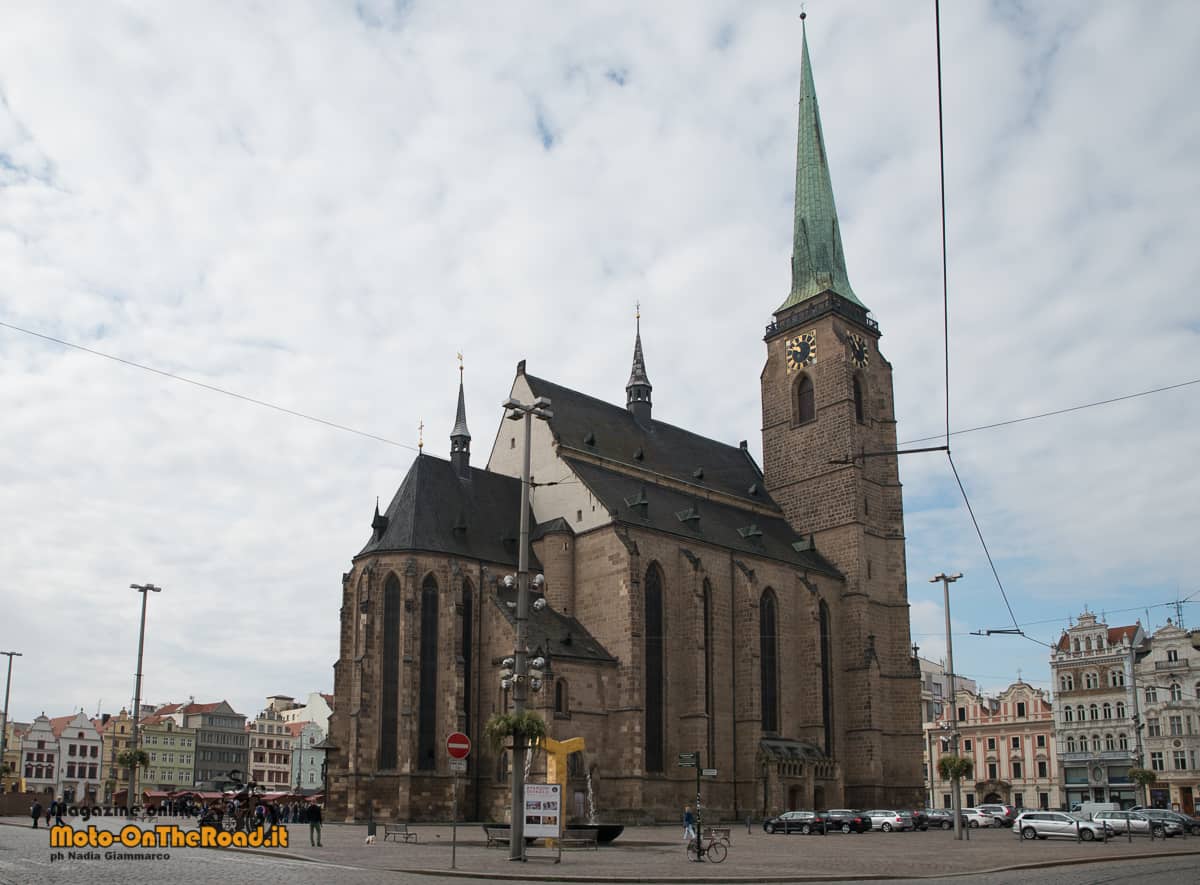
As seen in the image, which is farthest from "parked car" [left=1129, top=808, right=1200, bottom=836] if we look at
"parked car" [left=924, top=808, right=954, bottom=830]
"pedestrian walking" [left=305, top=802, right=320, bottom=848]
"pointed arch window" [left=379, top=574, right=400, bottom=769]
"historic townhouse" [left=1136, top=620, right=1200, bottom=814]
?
"pedestrian walking" [left=305, top=802, right=320, bottom=848]

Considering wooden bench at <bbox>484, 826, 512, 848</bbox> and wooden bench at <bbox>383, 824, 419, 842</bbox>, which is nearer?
wooden bench at <bbox>484, 826, 512, 848</bbox>

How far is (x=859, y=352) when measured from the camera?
6831 centimetres

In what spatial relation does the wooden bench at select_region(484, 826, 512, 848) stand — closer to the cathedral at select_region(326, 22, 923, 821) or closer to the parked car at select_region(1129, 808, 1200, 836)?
the cathedral at select_region(326, 22, 923, 821)

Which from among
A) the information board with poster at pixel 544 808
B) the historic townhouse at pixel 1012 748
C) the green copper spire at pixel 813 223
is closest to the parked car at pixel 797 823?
the information board with poster at pixel 544 808

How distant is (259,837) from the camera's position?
104 feet

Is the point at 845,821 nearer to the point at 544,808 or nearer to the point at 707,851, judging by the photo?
the point at 707,851

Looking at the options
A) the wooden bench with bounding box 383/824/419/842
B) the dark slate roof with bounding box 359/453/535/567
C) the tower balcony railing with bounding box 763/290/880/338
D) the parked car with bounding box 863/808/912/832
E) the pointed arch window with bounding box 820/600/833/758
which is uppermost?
the tower balcony railing with bounding box 763/290/880/338

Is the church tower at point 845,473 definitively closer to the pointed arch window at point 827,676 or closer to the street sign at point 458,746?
the pointed arch window at point 827,676

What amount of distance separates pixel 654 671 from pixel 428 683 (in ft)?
34.8

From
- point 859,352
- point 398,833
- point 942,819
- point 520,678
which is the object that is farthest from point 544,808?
point 859,352

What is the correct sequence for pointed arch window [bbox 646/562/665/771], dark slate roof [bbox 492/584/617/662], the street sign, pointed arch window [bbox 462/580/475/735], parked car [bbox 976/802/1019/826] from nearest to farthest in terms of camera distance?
the street sign → dark slate roof [bbox 492/584/617/662] → pointed arch window [bbox 462/580/475/735] → pointed arch window [bbox 646/562/665/771] → parked car [bbox 976/802/1019/826]

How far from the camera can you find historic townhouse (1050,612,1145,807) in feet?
Result: 256

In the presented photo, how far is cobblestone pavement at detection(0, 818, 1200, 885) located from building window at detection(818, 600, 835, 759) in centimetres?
2247

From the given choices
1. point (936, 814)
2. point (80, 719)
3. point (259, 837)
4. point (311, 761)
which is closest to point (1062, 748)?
point (936, 814)
